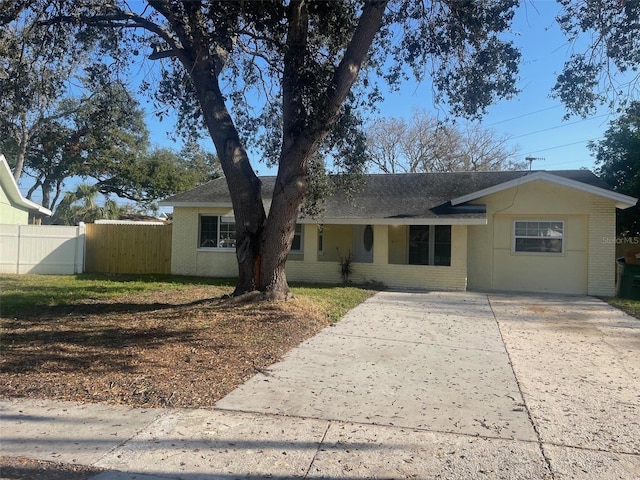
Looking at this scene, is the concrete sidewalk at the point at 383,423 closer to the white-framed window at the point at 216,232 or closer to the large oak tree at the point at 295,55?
the large oak tree at the point at 295,55

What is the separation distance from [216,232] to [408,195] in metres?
7.14

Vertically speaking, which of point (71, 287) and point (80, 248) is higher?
point (80, 248)

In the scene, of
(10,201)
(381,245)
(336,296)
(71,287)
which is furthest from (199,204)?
(10,201)

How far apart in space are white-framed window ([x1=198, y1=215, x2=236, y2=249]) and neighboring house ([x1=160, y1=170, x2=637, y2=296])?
1.5 inches

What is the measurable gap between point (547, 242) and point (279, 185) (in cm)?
970

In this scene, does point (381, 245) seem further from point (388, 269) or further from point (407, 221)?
point (407, 221)

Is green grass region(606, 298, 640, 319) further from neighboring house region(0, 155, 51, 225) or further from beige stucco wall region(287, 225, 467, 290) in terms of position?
neighboring house region(0, 155, 51, 225)

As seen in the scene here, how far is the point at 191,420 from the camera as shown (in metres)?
4.12

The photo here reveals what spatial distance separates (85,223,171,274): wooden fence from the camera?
18.1 meters

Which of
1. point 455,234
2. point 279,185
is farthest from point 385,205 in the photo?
point 279,185

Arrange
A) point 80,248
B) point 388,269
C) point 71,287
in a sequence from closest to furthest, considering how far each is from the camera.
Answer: point 71,287 < point 388,269 < point 80,248

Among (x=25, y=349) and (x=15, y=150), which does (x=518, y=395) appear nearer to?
(x=25, y=349)

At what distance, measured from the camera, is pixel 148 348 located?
6305mm

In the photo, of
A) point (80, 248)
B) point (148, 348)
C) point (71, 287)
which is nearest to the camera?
point (148, 348)
